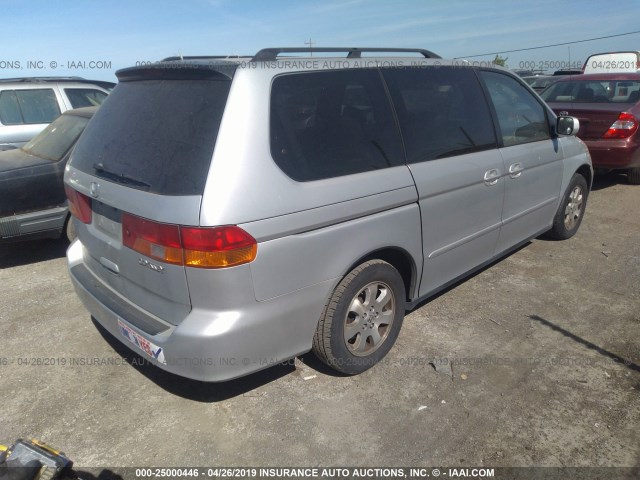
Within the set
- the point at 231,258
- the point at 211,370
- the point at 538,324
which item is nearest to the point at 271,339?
the point at 211,370

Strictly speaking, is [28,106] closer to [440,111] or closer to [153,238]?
[153,238]

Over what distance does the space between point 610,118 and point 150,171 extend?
643cm

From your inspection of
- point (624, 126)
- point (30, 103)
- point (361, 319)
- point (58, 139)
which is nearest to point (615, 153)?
point (624, 126)

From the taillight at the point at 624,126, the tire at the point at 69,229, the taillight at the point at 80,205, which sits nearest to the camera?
the taillight at the point at 80,205

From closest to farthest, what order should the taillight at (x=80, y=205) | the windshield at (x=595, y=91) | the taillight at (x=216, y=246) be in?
the taillight at (x=216, y=246) → the taillight at (x=80, y=205) → the windshield at (x=595, y=91)

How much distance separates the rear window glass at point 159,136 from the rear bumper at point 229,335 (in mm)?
615

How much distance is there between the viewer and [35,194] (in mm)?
4625

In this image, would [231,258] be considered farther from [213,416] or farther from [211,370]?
[213,416]

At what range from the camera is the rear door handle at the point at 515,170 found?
377 cm

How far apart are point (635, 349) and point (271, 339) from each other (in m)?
2.47

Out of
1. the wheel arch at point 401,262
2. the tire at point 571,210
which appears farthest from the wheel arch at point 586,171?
the wheel arch at point 401,262

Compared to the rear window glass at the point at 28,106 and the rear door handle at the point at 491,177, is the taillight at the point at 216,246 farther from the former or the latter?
the rear window glass at the point at 28,106

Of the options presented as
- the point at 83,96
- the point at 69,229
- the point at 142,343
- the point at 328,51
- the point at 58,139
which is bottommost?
the point at 69,229

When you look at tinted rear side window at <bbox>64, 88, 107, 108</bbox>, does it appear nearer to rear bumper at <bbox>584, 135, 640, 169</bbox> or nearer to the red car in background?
the red car in background
